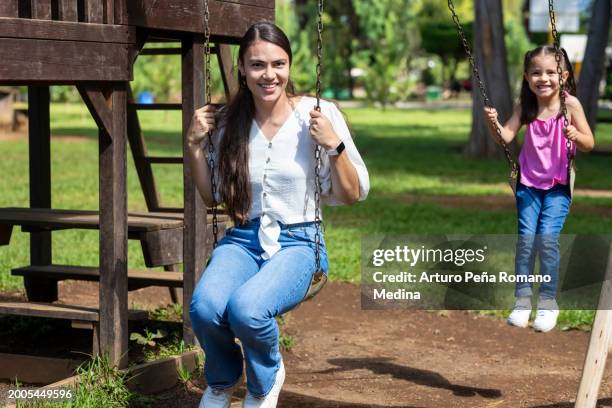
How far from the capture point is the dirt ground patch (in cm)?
567

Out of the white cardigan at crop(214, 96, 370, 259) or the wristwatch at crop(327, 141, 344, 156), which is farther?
the white cardigan at crop(214, 96, 370, 259)

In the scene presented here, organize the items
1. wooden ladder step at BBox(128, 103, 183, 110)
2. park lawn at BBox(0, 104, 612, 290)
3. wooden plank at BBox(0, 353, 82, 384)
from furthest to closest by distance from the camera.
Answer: park lawn at BBox(0, 104, 612, 290), wooden ladder step at BBox(128, 103, 183, 110), wooden plank at BBox(0, 353, 82, 384)

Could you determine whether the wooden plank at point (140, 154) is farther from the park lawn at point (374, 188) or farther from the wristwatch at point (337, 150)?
the wristwatch at point (337, 150)

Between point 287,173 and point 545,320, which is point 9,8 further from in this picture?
point 545,320

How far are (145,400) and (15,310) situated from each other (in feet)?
2.92

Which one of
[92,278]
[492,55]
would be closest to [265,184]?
[92,278]

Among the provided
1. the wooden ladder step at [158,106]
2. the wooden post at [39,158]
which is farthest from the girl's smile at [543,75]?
the wooden post at [39,158]

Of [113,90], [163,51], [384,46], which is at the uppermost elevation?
[163,51]

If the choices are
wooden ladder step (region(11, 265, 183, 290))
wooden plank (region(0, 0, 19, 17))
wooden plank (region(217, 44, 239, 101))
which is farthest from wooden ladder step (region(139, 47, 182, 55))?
wooden plank (region(0, 0, 19, 17))

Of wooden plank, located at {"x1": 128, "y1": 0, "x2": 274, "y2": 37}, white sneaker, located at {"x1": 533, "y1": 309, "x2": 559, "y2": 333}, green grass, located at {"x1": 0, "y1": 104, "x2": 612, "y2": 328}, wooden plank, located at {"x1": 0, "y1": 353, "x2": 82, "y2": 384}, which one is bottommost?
green grass, located at {"x1": 0, "y1": 104, "x2": 612, "y2": 328}

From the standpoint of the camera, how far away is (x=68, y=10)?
209 inches

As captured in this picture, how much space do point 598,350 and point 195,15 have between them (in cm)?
274

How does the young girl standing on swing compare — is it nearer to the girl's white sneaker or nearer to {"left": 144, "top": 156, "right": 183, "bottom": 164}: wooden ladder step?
the girl's white sneaker

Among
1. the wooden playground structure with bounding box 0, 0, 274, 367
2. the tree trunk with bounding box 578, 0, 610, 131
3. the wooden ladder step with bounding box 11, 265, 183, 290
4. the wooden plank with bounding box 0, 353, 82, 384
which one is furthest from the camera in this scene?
the tree trunk with bounding box 578, 0, 610, 131
